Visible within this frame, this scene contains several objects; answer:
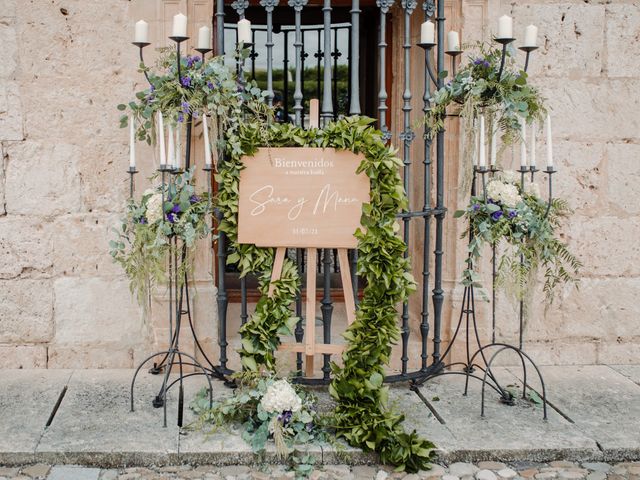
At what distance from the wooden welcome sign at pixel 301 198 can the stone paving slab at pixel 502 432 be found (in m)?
0.73

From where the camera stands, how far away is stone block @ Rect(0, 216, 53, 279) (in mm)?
4219

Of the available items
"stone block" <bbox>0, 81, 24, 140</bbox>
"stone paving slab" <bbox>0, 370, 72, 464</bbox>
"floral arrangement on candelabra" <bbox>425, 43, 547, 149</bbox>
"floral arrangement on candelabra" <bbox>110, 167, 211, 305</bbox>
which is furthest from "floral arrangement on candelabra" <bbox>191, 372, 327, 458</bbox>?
"stone block" <bbox>0, 81, 24, 140</bbox>

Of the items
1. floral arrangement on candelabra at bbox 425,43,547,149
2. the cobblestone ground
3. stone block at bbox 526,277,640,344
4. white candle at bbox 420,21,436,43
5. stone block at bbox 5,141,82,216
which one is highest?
white candle at bbox 420,21,436,43

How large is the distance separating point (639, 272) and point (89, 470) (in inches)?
133

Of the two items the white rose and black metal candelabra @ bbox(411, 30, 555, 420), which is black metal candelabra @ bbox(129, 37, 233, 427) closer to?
the white rose

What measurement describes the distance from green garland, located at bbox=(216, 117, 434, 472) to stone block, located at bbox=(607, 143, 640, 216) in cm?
166

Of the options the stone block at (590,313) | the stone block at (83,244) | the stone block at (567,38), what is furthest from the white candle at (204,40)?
the stone block at (590,313)

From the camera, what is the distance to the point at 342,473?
316cm

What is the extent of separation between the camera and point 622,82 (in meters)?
4.38

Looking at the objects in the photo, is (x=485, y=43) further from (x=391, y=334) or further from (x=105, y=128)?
(x=105, y=128)

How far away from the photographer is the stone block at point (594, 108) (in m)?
4.34

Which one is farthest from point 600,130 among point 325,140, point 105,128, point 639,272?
point 105,128

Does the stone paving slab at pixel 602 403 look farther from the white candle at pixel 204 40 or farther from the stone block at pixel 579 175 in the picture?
the white candle at pixel 204 40

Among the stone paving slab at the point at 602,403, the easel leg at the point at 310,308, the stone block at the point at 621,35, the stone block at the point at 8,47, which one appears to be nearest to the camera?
the stone paving slab at the point at 602,403
